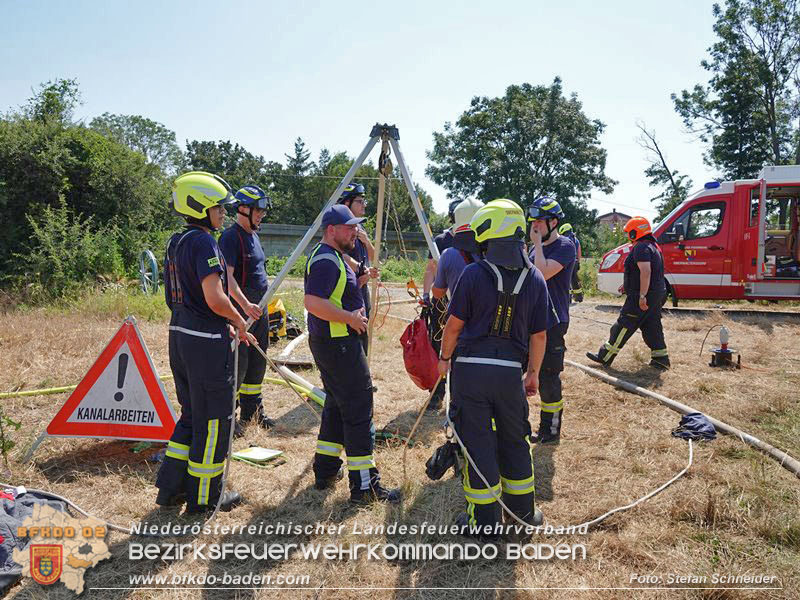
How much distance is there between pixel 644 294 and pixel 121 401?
6.08 metres

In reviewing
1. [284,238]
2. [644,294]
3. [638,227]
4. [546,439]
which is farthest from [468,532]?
[284,238]

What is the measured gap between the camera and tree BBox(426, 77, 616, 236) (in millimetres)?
35000

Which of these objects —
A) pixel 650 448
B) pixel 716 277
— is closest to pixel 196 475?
pixel 650 448

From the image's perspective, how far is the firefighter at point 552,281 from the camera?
15.2ft

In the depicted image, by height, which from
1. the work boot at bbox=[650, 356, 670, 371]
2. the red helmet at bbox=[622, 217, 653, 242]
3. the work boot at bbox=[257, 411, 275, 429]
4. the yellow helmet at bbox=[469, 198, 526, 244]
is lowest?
the work boot at bbox=[257, 411, 275, 429]

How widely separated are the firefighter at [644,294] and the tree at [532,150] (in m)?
28.2

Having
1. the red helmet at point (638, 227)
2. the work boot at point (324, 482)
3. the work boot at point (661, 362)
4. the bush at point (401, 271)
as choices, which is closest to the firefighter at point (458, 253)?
the work boot at point (324, 482)

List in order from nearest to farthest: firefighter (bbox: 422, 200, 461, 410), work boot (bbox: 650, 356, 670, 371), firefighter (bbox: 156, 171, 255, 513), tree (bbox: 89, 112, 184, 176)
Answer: firefighter (bbox: 156, 171, 255, 513) → firefighter (bbox: 422, 200, 461, 410) → work boot (bbox: 650, 356, 670, 371) → tree (bbox: 89, 112, 184, 176)

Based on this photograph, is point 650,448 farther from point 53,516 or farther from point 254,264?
point 53,516

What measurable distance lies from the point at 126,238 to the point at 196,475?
1123cm

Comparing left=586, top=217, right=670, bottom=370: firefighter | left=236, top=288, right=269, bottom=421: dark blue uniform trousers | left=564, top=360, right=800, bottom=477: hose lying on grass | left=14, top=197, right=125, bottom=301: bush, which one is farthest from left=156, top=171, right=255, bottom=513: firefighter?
left=14, top=197, right=125, bottom=301: bush

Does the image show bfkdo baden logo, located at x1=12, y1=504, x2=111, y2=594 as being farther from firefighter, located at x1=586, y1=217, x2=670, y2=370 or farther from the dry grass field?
firefighter, located at x1=586, y1=217, x2=670, y2=370

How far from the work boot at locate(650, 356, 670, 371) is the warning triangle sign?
20.1ft

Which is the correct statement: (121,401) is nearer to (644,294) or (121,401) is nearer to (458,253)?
(458,253)
